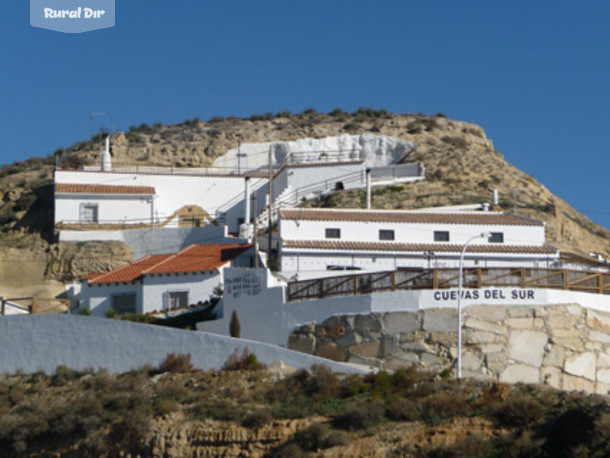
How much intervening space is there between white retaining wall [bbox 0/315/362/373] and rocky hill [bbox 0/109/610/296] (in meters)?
15.4

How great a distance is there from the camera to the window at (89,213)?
218 feet

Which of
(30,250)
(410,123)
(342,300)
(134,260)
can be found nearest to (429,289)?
(342,300)

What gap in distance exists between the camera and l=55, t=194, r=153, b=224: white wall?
66.2m

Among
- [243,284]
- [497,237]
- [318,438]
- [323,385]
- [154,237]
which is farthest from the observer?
[154,237]

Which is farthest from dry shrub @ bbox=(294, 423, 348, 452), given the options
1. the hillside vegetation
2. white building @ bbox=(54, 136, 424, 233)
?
white building @ bbox=(54, 136, 424, 233)

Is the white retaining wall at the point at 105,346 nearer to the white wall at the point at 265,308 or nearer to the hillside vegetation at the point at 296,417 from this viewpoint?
the hillside vegetation at the point at 296,417

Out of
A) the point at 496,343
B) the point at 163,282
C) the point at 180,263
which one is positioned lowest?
the point at 496,343

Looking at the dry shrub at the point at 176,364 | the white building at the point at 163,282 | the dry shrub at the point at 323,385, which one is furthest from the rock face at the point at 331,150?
the dry shrub at the point at 323,385

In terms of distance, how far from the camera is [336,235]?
56594mm

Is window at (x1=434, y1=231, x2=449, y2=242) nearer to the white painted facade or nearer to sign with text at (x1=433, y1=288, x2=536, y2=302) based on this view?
the white painted facade

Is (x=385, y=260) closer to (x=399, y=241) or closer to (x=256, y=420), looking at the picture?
(x=399, y=241)

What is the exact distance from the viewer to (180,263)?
55.2 metres

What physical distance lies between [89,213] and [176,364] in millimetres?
25023

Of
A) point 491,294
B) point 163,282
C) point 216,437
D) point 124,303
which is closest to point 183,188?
point 124,303
